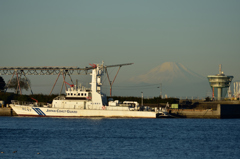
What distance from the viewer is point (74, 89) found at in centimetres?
8531

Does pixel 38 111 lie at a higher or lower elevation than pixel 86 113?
higher

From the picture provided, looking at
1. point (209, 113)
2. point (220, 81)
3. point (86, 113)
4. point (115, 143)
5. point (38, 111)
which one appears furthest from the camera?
point (220, 81)

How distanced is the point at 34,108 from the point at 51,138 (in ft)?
125

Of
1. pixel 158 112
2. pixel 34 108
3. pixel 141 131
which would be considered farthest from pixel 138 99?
pixel 141 131

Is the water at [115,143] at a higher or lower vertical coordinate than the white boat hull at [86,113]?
lower

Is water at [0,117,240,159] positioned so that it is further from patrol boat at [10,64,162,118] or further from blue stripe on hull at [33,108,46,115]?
blue stripe on hull at [33,108,46,115]

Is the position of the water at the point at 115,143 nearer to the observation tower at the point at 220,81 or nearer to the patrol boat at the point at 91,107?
the patrol boat at the point at 91,107

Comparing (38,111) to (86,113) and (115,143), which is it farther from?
(115,143)

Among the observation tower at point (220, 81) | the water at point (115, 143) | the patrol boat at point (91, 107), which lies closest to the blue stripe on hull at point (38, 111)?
the patrol boat at point (91, 107)

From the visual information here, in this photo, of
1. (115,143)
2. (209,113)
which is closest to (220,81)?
(209,113)

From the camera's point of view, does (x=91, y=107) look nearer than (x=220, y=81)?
Yes

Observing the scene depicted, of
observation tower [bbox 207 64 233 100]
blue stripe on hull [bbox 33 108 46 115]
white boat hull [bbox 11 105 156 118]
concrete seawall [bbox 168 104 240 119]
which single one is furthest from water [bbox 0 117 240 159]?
observation tower [bbox 207 64 233 100]

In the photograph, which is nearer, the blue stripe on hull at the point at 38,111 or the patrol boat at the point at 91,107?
the patrol boat at the point at 91,107

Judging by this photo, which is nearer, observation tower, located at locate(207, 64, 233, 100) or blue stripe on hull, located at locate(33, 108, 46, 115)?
blue stripe on hull, located at locate(33, 108, 46, 115)
